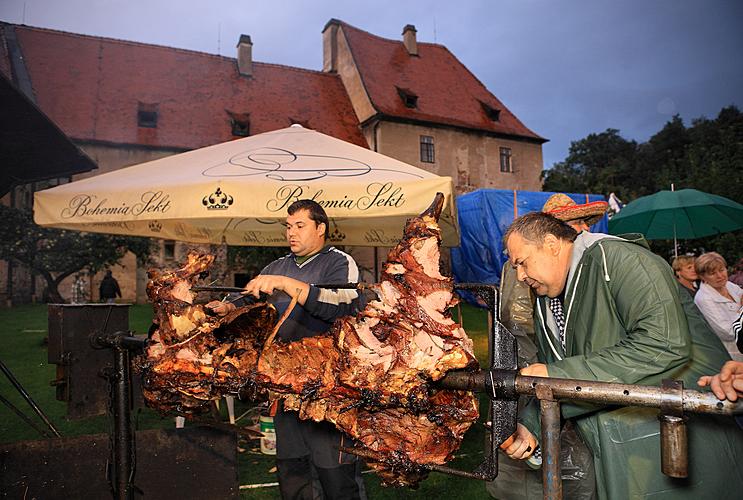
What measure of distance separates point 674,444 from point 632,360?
414 mm

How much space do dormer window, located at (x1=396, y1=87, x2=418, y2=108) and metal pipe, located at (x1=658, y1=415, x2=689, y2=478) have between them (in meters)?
27.4

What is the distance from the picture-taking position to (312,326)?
2.96 m

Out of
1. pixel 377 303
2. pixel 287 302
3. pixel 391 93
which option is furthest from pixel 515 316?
pixel 391 93

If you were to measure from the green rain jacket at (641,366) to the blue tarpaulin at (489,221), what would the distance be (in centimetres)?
1071

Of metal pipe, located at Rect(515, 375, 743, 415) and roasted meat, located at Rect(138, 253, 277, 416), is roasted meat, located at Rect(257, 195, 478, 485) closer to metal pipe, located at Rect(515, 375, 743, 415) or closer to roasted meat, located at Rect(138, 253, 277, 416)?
roasted meat, located at Rect(138, 253, 277, 416)

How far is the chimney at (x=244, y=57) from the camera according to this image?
28.0 m

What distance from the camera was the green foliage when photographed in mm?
21156

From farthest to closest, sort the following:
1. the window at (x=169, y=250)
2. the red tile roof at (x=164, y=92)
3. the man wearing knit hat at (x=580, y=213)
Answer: the window at (x=169, y=250), the red tile roof at (x=164, y=92), the man wearing knit hat at (x=580, y=213)

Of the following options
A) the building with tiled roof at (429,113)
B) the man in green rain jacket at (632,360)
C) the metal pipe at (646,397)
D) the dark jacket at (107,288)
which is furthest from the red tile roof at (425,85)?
the metal pipe at (646,397)

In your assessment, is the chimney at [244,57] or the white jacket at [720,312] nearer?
the white jacket at [720,312]

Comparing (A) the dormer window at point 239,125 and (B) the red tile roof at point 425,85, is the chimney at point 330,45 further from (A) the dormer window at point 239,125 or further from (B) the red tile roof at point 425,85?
(A) the dormer window at point 239,125

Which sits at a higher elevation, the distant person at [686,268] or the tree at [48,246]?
the tree at [48,246]

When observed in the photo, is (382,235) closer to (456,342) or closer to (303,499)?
(303,499)

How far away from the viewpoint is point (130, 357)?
245 centimetres
